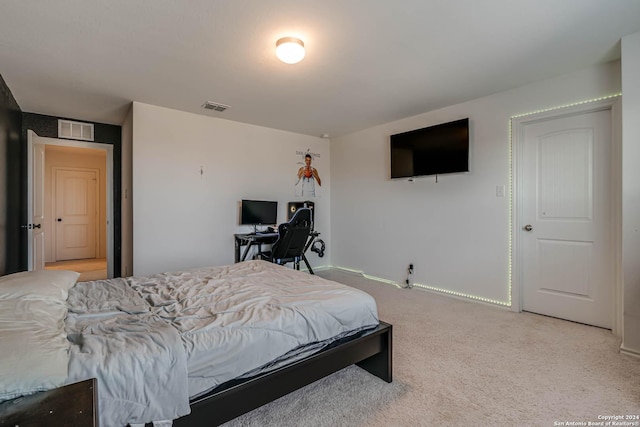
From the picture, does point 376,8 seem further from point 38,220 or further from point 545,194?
point 38,220

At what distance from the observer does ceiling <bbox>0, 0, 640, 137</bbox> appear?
6.44 ft

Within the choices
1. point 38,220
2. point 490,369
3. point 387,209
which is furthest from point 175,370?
point 38,220

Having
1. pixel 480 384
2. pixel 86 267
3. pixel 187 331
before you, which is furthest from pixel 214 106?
pixel 86 267

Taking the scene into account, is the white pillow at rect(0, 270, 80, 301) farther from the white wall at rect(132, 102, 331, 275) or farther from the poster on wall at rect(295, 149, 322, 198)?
the poster on wall at rect(295, 149, 322, 198)

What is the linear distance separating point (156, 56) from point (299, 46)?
49.1 inches

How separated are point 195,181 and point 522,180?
153 inches

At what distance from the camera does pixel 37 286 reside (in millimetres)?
1625

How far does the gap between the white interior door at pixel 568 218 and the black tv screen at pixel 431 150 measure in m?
0.62

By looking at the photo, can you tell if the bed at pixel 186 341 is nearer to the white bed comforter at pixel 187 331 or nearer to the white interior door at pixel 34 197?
Result: the white bed comforter at pixel 187 331

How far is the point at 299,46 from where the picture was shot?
2.24 meters

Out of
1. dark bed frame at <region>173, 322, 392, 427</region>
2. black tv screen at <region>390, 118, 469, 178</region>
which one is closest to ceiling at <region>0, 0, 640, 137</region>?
black tv screen at <region>390, 118, 469, 178</region>

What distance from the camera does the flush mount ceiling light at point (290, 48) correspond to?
87.4 inches

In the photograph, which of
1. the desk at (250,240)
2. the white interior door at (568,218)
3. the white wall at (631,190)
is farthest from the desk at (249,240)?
the white wall at (631,190)

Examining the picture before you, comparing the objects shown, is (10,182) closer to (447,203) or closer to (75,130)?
(75,130)
